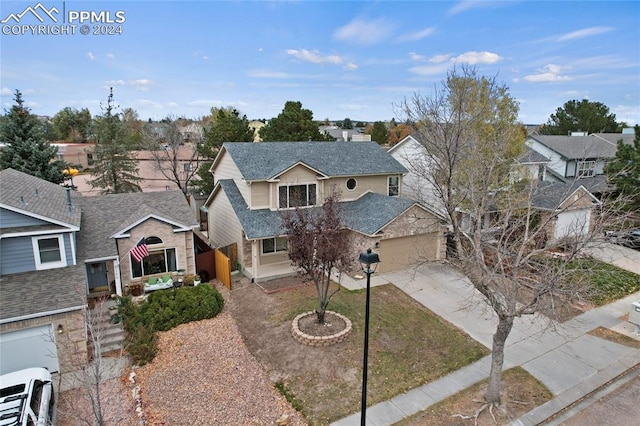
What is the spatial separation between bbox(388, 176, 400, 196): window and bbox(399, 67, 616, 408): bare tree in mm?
3570

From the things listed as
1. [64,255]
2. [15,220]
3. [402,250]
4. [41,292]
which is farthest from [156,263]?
[402,250]

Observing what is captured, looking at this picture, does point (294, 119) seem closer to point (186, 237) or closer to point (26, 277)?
point (186, 237)

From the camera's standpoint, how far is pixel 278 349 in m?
13.5

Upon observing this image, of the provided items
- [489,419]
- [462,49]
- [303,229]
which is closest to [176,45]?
[303,229]

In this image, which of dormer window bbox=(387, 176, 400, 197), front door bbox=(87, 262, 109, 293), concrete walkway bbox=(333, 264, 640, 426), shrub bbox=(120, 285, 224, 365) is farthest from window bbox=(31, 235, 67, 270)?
dormer window bbox=(387, 176, 400, 197)

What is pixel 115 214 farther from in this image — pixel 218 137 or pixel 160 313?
pixel 218 137

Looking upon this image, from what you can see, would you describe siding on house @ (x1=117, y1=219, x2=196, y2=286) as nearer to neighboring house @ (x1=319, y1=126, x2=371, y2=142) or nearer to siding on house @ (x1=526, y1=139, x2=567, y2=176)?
neighboring house @ (x1=319, y1=126, x2=371, y2=142)

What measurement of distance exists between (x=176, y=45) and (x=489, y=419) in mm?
21635

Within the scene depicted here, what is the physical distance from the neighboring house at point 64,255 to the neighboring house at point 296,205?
3.22m

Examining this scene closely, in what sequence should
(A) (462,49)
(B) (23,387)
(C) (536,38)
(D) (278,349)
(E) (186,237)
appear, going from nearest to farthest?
1. (B) (23,387)
2. (D) (278,349)
3. (E) (186,237)
4. (C) (536,38)
5. (A) (462,49)

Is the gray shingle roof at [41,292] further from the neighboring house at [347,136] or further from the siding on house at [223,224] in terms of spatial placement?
the neighboring house at [347,136]

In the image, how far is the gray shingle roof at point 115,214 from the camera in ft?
53.4

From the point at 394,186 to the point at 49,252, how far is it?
63.7 feet

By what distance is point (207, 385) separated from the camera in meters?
11.5
